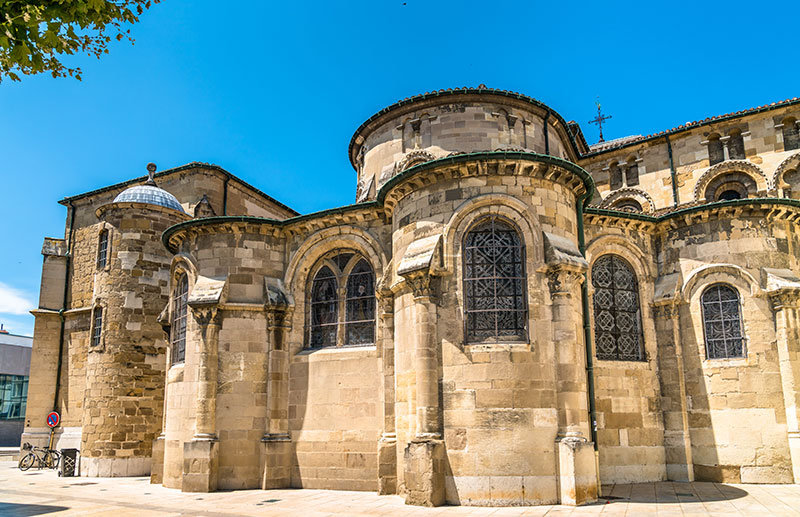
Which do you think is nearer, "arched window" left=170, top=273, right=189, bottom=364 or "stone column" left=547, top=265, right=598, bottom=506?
"stone column" left=547, top=265, right=598, bottom=506

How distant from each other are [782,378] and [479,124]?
980 centimetres

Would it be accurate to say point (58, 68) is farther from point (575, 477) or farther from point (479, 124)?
point (479, 124)

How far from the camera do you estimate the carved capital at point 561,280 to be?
12125 millimetres

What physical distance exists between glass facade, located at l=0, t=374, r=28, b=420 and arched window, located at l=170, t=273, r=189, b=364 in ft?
116

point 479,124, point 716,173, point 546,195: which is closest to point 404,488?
point 546,195

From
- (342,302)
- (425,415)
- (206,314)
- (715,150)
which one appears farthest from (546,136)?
(206,314)

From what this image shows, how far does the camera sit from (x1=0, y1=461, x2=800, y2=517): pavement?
10609 mm

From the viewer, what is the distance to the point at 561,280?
12148 mm

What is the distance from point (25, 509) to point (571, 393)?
35.9 feet

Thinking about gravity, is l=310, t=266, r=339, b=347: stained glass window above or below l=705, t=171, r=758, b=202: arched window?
below

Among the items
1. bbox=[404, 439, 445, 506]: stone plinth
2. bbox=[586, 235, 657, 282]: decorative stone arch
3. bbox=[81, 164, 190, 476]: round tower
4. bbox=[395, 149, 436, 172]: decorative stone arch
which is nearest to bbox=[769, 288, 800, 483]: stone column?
bbox=[586, 235, 657, 282]: decorative stone arch

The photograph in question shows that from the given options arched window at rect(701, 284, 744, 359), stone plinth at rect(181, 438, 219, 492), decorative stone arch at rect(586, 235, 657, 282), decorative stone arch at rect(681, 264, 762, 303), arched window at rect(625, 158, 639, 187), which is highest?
arched window at rect(625, 158, 639, 187)

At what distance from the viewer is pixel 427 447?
1152 centimetres

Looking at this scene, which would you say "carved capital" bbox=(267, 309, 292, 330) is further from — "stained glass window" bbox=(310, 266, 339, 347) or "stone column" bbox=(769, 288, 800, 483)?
"stone column" bbox=(769, 288, 800, 483)
